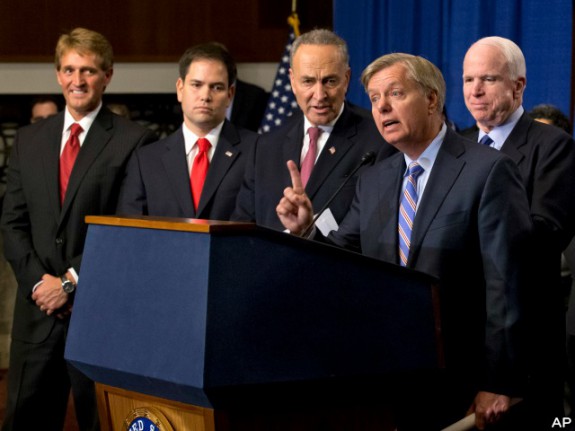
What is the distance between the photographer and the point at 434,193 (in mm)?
2428

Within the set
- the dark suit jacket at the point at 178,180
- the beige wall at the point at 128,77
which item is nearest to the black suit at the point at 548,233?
the dark suit jacket at the point at 178,180

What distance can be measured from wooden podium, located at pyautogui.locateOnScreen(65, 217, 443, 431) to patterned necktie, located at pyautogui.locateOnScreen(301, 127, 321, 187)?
1158 millimetres

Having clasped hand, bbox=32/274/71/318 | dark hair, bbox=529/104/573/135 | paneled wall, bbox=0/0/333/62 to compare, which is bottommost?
clasped hand, bbox=32/274/71/318

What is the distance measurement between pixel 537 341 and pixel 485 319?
62 centimetres

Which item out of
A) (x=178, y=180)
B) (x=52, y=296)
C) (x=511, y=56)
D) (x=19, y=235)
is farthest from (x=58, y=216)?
(x=511, y=56)

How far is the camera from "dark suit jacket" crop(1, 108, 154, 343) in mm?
3613

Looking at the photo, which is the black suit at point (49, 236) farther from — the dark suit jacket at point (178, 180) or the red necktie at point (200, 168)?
the red necktie at point (200, 168)

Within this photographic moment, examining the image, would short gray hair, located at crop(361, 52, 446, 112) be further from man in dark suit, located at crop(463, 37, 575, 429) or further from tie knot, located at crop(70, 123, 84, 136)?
tie knot, located at crop(70, 123, 84, 136)

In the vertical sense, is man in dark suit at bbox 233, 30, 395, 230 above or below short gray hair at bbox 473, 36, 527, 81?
below

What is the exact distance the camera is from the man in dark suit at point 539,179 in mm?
2898

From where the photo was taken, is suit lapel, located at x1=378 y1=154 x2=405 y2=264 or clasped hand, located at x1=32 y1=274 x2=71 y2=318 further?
clasped hand, located at x1=32 y1=274 x2=71 y2=318

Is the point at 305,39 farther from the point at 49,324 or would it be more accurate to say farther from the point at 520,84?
the point at 49,324

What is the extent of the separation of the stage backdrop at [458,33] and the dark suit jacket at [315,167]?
126 cm

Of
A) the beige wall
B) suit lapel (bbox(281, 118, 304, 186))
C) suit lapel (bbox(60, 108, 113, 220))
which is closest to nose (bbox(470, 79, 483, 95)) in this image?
suit lapel (bbox(281, 118, 304, 186))
